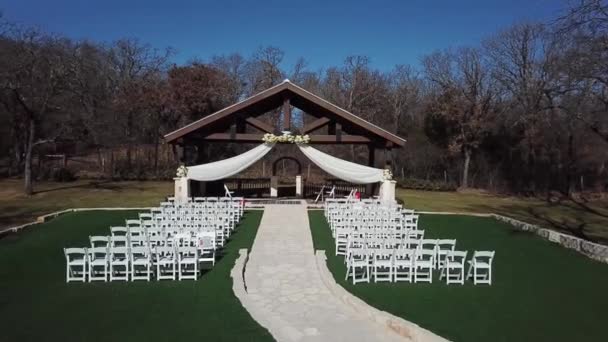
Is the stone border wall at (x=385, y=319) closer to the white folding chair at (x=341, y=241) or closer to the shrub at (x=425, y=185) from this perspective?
the white folding chair at (x=341, y=241)

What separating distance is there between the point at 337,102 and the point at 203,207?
31766mm

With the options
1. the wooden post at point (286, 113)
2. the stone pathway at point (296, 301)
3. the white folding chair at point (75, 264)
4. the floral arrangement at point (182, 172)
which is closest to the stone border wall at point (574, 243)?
the stone pathway at point (296, 301)

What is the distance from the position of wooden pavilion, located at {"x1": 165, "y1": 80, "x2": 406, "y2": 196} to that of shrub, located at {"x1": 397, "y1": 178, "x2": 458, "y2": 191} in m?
12.6

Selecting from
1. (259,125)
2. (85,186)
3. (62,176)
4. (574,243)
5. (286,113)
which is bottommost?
(574,243)

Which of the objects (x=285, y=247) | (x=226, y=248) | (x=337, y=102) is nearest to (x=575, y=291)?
(x=285, y=247)

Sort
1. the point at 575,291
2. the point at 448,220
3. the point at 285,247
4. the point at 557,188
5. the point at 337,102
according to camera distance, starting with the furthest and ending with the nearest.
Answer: the point at 337,102 < the point at 557,188 < the point at 448,220 < the point at 285,247 < the point at 575,291

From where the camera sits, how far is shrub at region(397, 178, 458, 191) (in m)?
33.9

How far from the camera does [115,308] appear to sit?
7.36 metres

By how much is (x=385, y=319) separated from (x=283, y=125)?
14778 millimetres

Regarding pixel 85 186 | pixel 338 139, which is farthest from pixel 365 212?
pixel 85 186

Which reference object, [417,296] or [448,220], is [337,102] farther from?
[417,296]

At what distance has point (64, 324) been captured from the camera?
660 cm

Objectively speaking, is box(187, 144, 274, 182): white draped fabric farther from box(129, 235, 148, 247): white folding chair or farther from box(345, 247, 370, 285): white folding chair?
box(345, 247, 370, 285): white folding chair

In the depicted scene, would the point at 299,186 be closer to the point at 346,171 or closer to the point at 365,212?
the point at 346,171
